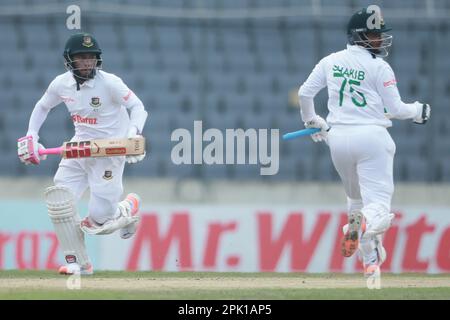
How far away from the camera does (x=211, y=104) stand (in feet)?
42.7

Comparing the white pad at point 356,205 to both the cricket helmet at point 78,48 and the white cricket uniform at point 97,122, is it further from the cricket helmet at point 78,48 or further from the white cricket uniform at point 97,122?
the cricket helmet at point 78,48

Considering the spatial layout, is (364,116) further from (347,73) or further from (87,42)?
(87,42)

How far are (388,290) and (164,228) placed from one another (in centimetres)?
409

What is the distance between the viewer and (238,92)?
43.4 ft

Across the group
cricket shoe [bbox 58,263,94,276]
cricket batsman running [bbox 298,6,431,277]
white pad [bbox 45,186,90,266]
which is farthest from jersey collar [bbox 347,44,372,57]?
cricket shoe [bbox 58,263,94,276]

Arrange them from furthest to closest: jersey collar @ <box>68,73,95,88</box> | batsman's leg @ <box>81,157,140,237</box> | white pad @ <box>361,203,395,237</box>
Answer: batsman's leg @ <box>81,157,140,237</box>, jersey collar @ <box>68,73,95,88</box>, white pad @ <box>361,203,395,237</box>

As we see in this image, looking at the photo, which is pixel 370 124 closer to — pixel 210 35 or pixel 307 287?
pixel 307 287

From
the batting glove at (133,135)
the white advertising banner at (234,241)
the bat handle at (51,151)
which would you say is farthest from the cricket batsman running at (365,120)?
the white advertising banner at (234,241)

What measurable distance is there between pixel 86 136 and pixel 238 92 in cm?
457

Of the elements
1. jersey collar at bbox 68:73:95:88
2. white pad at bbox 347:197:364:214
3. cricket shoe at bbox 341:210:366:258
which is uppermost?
jersey collar at bbox 68:73:95:88

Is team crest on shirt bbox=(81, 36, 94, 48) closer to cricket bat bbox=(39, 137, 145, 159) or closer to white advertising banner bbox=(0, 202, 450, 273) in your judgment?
cricket bat bbox=(39, 137, 145, 159)

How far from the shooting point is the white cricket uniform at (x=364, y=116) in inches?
325

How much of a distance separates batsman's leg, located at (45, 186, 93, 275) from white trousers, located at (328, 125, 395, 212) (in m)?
1.84

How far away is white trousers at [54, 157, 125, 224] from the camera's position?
879cm
